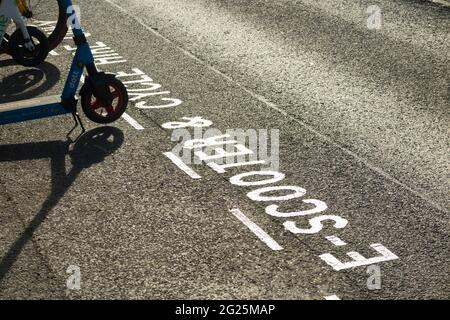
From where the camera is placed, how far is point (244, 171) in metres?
9.00

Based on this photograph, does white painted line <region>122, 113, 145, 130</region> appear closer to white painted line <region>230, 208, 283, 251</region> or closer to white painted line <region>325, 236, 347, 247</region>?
white painted line <region>230, 208, 283, 251</region>

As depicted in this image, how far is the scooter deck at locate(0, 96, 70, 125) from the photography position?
31.4ft

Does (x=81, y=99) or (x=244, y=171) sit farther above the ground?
(x=81, y=99)

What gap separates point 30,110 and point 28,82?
2104 millimetres

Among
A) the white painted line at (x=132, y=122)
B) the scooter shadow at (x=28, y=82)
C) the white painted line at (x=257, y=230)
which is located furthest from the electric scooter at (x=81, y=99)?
the white painted line at (x=257, y=230)

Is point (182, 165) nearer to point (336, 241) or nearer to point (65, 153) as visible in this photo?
point (65, 153)

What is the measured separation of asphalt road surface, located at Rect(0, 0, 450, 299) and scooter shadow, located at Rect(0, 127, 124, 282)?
0.02 meters

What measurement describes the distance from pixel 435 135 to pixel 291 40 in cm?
402

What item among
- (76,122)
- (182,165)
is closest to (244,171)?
(182,165)

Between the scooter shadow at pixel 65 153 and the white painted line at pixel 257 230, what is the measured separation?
1.68 metres

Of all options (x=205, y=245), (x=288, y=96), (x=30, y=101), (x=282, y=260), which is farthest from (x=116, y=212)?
(x=288, y=96)
